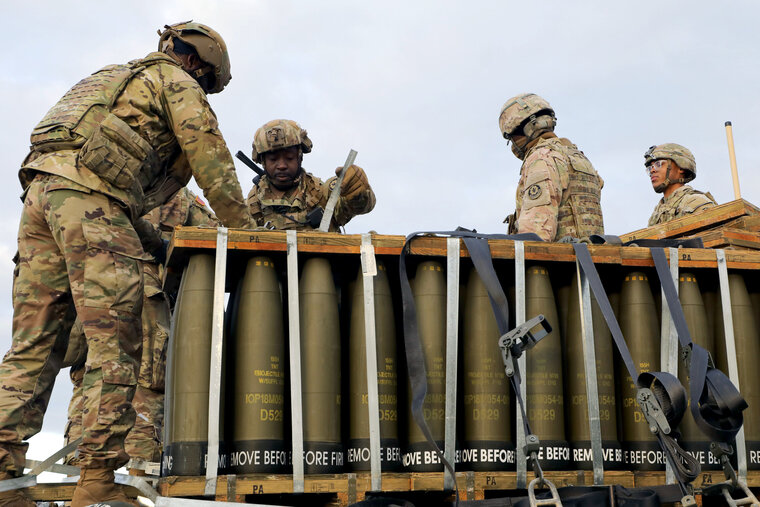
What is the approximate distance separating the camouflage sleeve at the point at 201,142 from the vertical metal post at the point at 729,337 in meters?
2.89

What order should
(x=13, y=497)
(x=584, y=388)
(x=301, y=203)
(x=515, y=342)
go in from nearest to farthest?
1. (x=515, y=342)
2. (x=584, y=388)
3. (x=13, y=497)
4. (x=301, y=203)

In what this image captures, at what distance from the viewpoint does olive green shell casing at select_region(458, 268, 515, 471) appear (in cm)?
433

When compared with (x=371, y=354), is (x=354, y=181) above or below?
above

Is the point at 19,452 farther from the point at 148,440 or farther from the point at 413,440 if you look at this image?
the point at 413,440

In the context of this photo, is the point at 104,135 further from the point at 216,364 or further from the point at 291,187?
the point at 291,187

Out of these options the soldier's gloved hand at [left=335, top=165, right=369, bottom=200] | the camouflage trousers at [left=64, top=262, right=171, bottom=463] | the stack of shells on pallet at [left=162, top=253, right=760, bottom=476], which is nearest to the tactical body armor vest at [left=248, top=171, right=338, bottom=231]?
the soldier's gloved hand at [left=335, top=165, right=369, bottom=200]

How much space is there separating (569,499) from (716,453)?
720 millimetres

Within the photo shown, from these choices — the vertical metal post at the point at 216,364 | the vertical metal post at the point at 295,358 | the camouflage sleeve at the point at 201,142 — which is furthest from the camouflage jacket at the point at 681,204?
the vertical metal post at the point at 216,364

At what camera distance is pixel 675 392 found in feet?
12.5

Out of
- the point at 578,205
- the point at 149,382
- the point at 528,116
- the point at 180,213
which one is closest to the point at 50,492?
the point at 149,382

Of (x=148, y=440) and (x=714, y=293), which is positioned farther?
(x=148, y=440)

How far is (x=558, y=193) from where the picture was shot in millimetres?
6402

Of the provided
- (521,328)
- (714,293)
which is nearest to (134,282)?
(521,328)

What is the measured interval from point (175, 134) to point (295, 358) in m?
1.75
